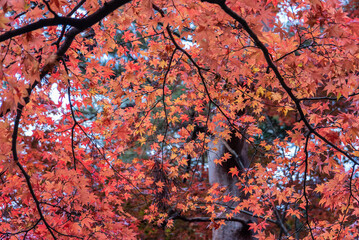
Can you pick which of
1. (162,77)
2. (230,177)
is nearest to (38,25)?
(162,77)

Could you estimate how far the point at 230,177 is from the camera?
5926 millimetres

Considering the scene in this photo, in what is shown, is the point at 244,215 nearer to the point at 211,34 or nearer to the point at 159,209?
the point at 159,209

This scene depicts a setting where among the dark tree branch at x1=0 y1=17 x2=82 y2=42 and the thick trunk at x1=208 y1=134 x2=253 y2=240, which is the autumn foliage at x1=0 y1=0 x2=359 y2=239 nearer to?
the dark tree branch at x1=0 y1=17 x2=82 y2=42

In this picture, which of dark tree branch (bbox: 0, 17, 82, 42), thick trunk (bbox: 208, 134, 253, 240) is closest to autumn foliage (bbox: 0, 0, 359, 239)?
dark tree branch (bbox: 0, 17, 82, 42)

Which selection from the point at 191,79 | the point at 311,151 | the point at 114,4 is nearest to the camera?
the point at 114,4

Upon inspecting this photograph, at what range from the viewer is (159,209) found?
6.24 metres

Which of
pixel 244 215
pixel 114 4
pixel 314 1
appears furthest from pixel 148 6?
pixel 244 215

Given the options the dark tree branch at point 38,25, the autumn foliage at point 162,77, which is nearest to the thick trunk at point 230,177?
the autumn foliage at point 162,77

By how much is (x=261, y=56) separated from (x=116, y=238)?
2.71 meters

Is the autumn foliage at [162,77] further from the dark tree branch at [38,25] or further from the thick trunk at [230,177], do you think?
the thick trunk at [230,177]

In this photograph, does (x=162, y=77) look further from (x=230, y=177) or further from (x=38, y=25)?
(x=230, y=177)

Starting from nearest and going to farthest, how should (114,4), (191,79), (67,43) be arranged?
(114,4), (67,43), (191,79)

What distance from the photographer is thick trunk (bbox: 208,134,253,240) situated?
5.62m

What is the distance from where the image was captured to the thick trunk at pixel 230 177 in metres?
5.62
